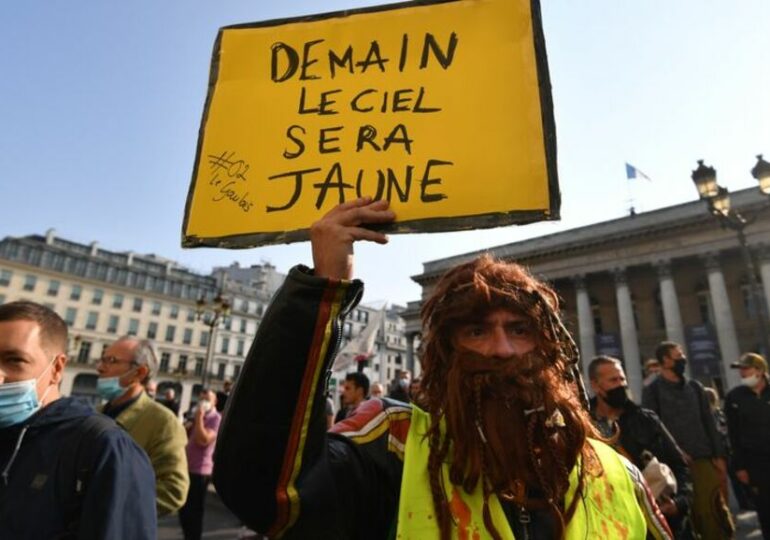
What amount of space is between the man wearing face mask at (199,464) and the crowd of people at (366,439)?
407 centimetres

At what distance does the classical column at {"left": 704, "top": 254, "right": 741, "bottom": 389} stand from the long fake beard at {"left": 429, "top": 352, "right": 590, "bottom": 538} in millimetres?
28477

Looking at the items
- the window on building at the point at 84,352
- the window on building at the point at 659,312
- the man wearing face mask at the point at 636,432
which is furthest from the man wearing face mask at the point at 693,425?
the window on building at the point at 84,352

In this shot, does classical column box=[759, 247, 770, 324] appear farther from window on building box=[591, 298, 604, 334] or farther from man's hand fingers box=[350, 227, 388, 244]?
man's hand fingers box=[350, 227, 388, 244]

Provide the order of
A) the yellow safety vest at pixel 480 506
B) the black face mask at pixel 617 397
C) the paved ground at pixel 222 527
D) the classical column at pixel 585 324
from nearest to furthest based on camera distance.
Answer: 1. the yellow safety vest at pixel 480 506
2. the black face mask at pixel 617 397
3. the paved ground at pixel 222 527
4. the classical column at pixel 585 324

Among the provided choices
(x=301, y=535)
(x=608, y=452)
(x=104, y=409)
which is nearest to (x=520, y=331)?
(x=608, y=452)

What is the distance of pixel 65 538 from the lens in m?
1.79

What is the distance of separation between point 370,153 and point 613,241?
3418 centimetres

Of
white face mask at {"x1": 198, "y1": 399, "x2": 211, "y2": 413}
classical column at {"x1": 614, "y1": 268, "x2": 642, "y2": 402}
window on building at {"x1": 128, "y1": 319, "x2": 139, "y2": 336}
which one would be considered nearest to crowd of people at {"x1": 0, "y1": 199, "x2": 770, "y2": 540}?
white face mask at {"x1": 198, "y1": 399, "x2": 211, "y2": 413}

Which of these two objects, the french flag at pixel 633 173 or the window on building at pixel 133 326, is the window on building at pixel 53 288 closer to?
the window on building at pixel 133 326

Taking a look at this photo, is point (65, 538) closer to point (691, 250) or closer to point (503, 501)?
point (503, 501)

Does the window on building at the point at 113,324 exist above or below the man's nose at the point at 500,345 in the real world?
above

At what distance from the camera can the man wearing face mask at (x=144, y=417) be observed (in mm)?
3496

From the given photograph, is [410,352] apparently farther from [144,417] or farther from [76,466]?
[76,466]

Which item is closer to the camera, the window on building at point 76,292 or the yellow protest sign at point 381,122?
the yellow protest sign at point 381,122
